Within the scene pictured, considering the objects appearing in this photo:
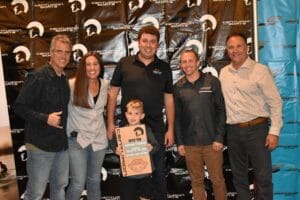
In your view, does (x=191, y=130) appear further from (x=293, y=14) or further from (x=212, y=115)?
(x=293, y=14)

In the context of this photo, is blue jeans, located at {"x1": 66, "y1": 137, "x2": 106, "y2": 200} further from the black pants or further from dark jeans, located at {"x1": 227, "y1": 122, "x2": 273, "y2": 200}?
dark jeans, located at {"x1": 227, "y1": 122, "x2": 273, "y2": 200}

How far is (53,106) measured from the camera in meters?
2.71

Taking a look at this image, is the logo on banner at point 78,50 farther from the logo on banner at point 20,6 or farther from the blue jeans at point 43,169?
the blue jeans at point 43,169

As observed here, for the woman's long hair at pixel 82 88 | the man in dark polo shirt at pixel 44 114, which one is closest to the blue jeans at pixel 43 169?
the man in dark polo shirt at pixel 44 114

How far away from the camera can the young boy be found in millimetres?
2908

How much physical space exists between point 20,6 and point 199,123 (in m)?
2.26

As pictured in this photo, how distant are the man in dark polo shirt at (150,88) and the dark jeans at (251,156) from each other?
1.97ft

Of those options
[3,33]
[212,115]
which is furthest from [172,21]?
[3,33]

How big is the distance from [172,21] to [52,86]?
1.55 m

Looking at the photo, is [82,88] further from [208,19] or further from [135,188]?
[208,19]

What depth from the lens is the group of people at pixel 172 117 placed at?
9.74ft

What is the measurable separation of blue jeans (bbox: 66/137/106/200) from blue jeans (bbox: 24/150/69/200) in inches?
5.1

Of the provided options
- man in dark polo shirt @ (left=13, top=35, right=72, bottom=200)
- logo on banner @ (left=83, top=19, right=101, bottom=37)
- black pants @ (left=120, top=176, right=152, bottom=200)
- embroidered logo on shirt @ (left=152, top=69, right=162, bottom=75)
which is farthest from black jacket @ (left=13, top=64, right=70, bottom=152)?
logo on banner @ (left=83, top=19, right=101, bottom=37)

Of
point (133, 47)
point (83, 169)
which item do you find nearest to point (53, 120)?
point (83, 169)
